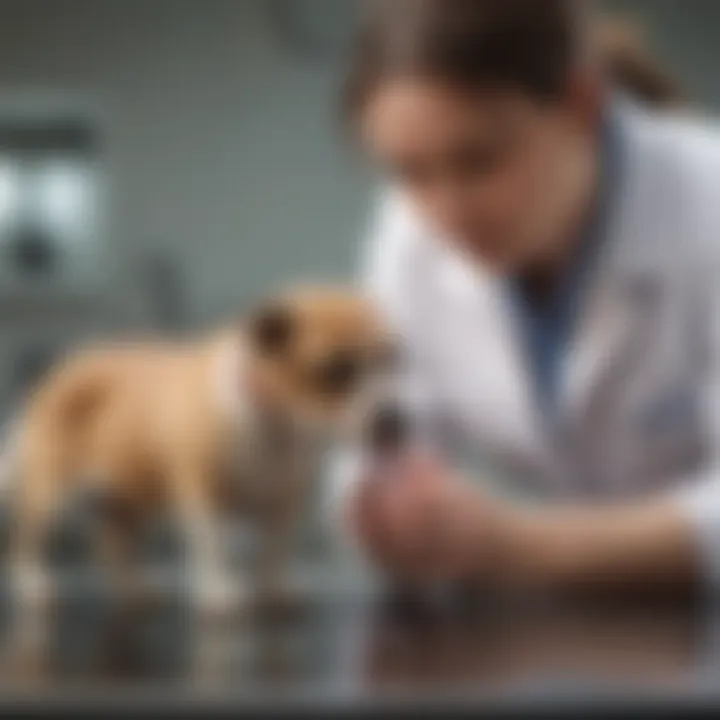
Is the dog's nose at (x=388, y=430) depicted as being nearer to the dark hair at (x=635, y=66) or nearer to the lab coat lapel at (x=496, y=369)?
the lab coat lapel at (x=496, y=369)

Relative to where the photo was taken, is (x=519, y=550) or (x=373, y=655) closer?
(x=373, y=655)

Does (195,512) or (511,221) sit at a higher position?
(511,221)

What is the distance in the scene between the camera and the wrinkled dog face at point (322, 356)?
84 centimetres

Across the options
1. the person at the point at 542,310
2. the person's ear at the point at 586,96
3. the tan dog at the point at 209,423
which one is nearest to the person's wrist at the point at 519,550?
the person at the point at 542,310

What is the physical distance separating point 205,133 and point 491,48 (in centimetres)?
18

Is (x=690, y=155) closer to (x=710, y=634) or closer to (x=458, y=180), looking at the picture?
(x=458, y=180)

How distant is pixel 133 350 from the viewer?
880 mm

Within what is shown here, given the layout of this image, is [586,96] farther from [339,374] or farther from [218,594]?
[218,594]

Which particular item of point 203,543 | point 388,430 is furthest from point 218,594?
point 388,430

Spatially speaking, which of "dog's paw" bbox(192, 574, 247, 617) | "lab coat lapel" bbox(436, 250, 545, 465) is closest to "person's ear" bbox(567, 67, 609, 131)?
"lab coat lapel" bbox(436, 250, 545, 465)

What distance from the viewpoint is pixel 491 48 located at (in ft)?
2.81

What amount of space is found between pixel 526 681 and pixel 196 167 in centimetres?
47

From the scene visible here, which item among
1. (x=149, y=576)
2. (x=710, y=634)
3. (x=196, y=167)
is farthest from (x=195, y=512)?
(x=710, y=634)

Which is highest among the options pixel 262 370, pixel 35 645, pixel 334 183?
pixel 334 183
